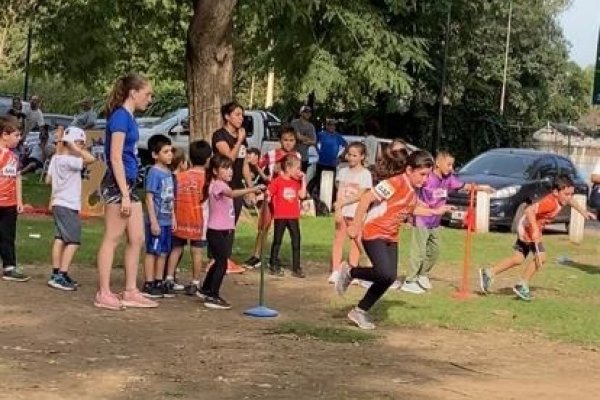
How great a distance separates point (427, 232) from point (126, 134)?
4039 millimetres

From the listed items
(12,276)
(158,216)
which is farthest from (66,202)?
(12,276)

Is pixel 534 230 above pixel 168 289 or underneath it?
above

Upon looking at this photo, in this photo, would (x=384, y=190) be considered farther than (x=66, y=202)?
No

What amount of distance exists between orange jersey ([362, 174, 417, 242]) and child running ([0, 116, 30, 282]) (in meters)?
3.49

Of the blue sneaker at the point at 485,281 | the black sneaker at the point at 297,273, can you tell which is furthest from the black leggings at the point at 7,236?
the blue sneaker at the point at 485,281

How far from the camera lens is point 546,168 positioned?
2192cm

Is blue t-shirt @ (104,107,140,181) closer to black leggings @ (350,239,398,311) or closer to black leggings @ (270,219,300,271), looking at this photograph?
black leggings @ (350,239,398,311)

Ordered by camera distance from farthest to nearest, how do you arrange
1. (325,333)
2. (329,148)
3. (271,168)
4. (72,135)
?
(329,148), (271,168), (72,135), (325,333)

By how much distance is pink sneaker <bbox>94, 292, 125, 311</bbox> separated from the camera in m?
9.20

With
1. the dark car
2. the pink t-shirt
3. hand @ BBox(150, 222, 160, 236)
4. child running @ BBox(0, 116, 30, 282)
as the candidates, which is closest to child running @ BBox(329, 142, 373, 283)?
the pink t-shirt

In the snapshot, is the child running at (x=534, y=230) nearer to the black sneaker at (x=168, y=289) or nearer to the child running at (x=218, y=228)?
the child running at (x=218, y=228)

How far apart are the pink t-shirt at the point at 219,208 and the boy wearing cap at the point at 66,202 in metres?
1.23

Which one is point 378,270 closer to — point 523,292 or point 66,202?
point 523,292

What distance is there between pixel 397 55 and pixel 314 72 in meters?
2.42
